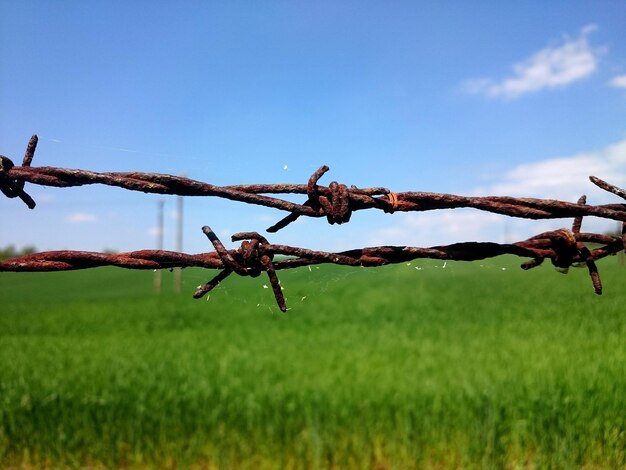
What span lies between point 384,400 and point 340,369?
1.09 m

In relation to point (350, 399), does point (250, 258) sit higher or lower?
higher

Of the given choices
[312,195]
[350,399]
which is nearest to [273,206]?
[312,195]

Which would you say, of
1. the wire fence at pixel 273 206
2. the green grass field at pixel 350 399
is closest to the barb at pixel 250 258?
the wire fence at pixel 273 206

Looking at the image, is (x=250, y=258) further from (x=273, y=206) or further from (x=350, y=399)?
(x=350, y=399)

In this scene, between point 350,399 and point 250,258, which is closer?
point 250,258

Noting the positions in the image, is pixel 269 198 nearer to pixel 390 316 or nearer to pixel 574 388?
pixel 574 388

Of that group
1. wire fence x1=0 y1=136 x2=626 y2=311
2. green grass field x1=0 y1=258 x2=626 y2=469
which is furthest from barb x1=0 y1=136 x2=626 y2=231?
green grass field x1=0 y1=258 x2=626 y2=469

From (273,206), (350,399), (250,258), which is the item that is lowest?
(350,399)

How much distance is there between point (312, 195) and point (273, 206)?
0.09m

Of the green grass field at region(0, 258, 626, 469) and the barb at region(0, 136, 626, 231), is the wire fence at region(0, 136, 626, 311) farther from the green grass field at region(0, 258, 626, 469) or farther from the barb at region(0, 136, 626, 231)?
the green grass field at region(0, 258, 626, 469)

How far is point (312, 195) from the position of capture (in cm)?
123

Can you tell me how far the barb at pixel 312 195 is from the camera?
121cm

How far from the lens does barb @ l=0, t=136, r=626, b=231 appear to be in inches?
47.7

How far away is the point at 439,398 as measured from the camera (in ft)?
13.4
